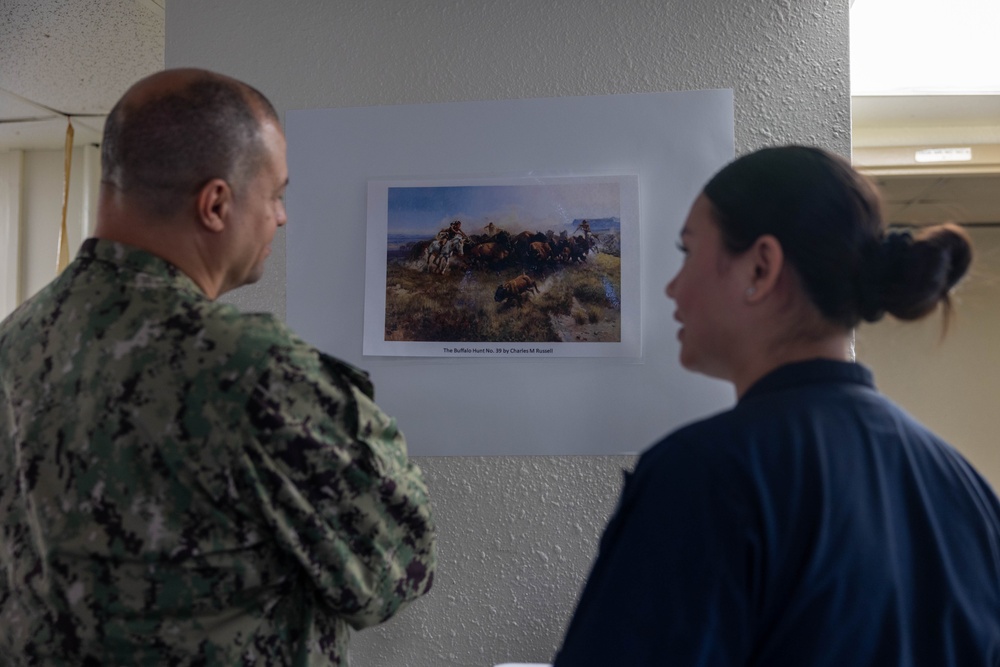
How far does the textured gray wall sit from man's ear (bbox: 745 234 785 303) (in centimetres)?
63

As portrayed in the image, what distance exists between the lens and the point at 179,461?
776mm

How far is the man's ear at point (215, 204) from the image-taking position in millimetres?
873

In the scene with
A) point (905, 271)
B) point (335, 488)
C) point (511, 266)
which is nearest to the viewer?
point (905, 271)

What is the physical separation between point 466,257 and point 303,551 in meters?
0.68

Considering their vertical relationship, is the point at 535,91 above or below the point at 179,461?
above

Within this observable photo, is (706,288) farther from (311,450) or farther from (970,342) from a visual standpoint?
(970,342)

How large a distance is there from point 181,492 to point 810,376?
589 millimetres

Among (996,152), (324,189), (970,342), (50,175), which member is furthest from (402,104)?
(970,342)

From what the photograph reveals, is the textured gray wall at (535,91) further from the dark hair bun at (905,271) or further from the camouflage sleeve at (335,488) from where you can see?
the dark hair bun at (905,271)

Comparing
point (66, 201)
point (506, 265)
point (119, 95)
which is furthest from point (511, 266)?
point (66, 201)

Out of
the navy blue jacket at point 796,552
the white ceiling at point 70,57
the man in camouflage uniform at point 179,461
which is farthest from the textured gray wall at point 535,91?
the white ceiling at point 70,57

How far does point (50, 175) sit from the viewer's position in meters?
3.45

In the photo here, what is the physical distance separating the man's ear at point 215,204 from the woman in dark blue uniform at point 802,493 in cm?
52

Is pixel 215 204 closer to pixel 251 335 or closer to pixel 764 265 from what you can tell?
pixel 251 335
